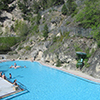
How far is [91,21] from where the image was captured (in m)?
18.8

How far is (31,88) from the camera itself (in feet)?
38.2

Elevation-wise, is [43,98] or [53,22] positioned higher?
[53,22]

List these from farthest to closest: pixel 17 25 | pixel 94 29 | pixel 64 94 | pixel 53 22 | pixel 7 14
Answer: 1. pixel 7 14
2. pixel 17 25
3. pixel 53 22
4. pixel 94 29
5. pixel 64 94

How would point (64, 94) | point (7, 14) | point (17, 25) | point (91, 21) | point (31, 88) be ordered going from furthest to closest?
1. point (7, 14)
2. point (17, 25)
3. point (91, 21)
4. point (31, 88)
5. point (64, 94)

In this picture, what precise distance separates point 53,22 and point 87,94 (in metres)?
25.6

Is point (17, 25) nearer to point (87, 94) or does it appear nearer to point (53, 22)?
point (53, 22)

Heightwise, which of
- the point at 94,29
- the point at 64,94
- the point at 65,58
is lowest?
the point at 64,94

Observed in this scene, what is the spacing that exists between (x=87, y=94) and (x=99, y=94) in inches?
39.6

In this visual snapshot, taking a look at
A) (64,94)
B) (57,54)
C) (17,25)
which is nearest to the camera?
(64,94)

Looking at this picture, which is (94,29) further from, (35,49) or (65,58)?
(35,49)

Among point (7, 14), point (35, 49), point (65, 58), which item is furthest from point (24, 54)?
point (7, 14)

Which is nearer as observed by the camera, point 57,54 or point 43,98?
point 43,98

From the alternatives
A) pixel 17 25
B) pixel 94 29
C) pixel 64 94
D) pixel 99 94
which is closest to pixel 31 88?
pixel 64 94

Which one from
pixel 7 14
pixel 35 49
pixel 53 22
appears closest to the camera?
pixel 35 49
